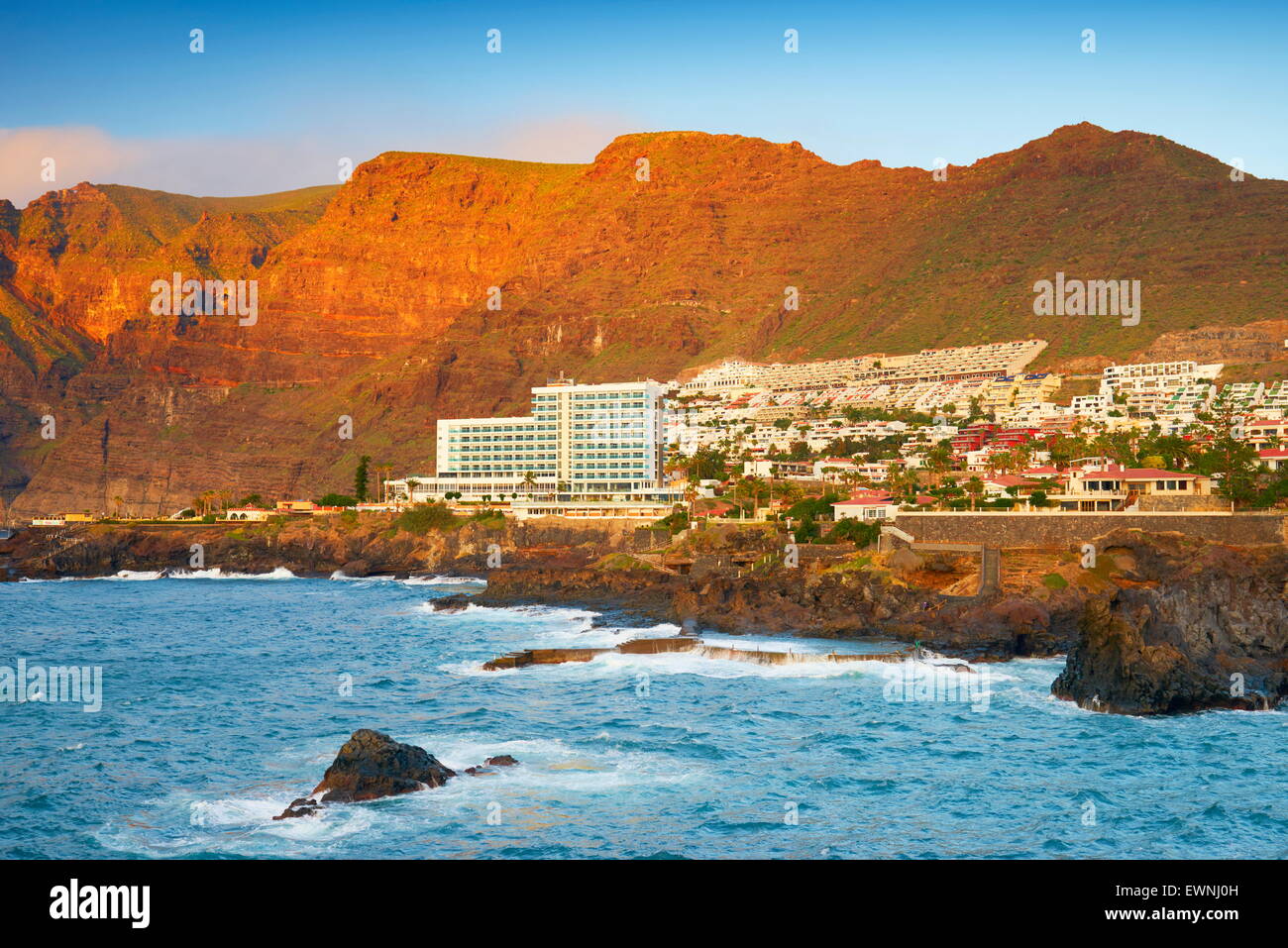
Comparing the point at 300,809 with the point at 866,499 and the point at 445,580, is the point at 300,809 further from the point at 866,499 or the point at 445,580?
the point at 445,580

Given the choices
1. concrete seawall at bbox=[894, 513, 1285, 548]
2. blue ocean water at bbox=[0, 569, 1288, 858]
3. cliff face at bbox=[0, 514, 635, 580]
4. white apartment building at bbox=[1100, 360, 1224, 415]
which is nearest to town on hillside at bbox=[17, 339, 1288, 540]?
white apartment building at bbox=[1100, 360, 1224, 415]

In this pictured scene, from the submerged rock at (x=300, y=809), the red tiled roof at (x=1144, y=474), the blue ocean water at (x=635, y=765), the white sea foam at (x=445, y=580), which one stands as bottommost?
the white sea foam at (x=445, y=580)

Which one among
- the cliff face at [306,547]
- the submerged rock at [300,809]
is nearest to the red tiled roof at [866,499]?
the cliff face at [306,547]

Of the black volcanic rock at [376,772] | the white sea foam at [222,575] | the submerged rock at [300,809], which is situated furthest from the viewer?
the white sea foam at [222,575]

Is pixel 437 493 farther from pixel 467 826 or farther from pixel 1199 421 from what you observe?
pixel 467 826

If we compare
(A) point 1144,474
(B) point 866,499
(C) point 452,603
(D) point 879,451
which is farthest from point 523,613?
(D) point 879,451

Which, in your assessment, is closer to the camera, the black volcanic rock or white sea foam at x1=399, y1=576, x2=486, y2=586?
the black volcanic rock

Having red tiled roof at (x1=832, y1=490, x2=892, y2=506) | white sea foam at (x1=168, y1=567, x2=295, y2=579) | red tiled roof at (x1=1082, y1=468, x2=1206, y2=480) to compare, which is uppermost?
red tiled roof at (x1=1082, y1=468, x2=1206, y2=480)

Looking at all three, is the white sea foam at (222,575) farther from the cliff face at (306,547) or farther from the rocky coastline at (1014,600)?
the rocky coastline at (1014,600)

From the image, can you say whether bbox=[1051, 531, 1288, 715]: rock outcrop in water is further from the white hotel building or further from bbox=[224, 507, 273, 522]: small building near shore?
bbox=[224, 507, 273, 522]: small building near shore
